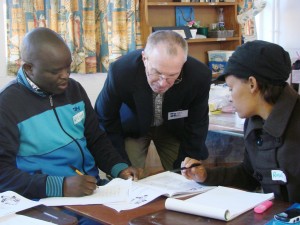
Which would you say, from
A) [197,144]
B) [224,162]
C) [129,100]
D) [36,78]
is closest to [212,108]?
[224,162]

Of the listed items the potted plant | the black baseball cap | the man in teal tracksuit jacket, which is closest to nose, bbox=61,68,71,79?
the man in teal tracksuit jacket

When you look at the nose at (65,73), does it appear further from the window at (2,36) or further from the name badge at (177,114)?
the window at (2,36)

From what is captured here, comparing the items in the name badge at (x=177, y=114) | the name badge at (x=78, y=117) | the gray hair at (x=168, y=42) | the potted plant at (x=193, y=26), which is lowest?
the name badge at (x=177, y=114)

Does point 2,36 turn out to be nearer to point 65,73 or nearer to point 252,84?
point 65,73

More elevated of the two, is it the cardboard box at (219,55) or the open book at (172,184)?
the cardboard box at (219,55)

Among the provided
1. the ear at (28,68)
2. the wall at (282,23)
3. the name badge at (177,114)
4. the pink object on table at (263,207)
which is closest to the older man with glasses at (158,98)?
the name badge at (177,114)

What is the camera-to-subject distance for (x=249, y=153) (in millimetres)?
1567

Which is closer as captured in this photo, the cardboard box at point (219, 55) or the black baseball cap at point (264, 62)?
the black baseball cap at point (264, 62)

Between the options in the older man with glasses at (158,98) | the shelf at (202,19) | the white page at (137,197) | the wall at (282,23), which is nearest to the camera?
the white page at (137,197)

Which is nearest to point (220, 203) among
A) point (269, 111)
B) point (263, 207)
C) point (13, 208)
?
point (263, 207)

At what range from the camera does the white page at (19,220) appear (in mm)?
1138

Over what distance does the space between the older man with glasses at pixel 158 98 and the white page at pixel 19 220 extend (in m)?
0.85

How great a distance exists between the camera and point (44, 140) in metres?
1.60

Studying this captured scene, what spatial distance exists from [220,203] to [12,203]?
2.09 feet
